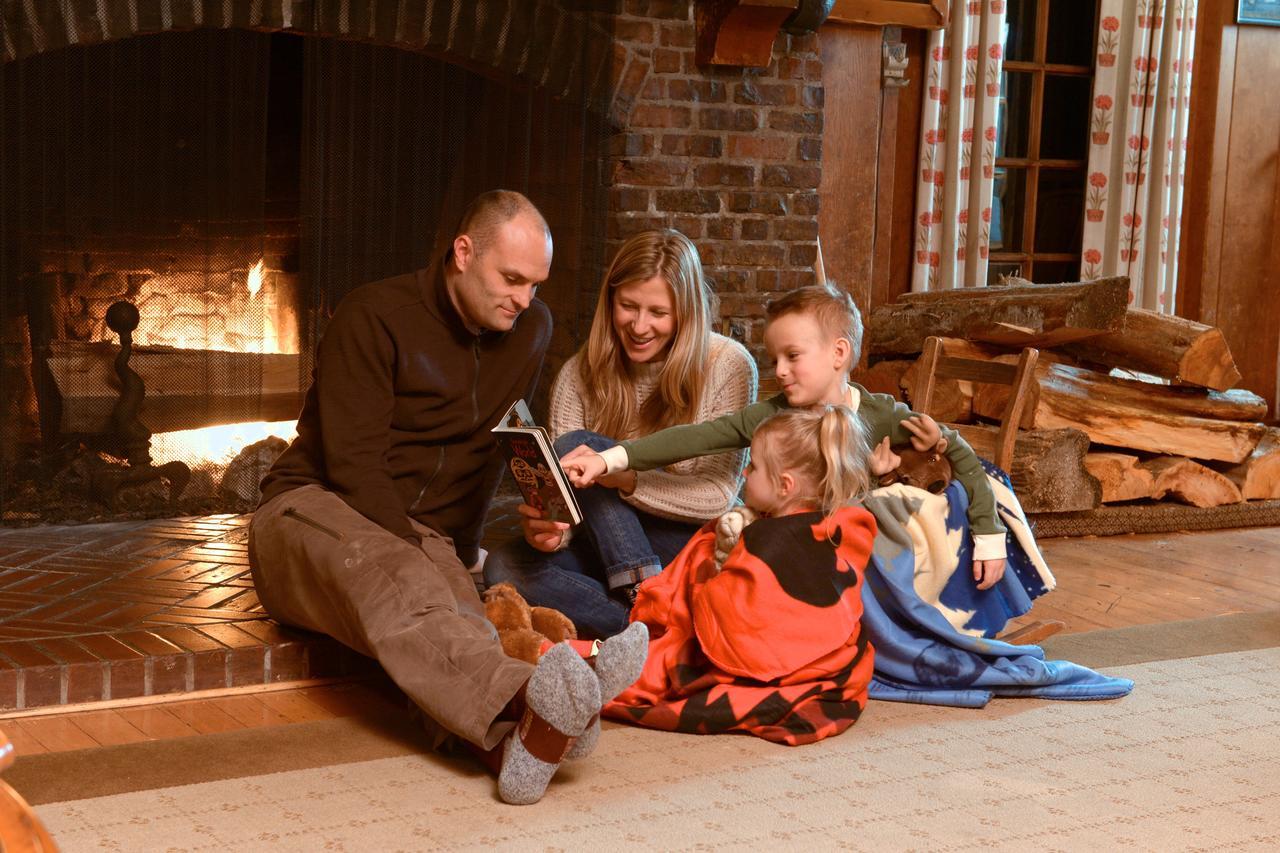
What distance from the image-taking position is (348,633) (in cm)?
261

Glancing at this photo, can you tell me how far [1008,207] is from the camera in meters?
6.07

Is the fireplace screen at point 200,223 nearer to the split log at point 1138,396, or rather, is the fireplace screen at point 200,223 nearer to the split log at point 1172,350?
the split log at point 1138,396

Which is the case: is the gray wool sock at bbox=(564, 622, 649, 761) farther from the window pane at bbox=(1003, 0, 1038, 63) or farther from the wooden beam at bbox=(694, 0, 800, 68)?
the window pane at bbox=(1003, 0, 1038, 63)

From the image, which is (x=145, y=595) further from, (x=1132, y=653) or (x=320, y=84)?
(x=1132, y=653)

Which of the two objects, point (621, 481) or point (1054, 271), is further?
point (1054, 271)

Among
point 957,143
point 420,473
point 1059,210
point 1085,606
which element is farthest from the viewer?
point 1059,210

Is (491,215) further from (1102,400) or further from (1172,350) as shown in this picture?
(1172,350)

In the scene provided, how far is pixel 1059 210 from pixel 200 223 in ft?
12.7

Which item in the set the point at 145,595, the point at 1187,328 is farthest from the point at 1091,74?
the point at 145,595

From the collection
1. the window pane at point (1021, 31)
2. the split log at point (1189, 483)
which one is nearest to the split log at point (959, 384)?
the split log at point (1189, 483)

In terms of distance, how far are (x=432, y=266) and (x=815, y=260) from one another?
2.06m

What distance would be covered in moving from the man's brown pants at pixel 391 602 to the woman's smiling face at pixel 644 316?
601 mm

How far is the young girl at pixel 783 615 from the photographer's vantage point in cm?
265

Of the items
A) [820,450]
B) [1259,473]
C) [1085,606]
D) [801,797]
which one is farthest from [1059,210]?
[801,797]
